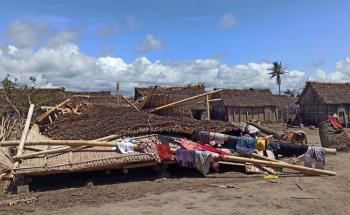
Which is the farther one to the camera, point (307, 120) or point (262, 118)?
point (262, 118)

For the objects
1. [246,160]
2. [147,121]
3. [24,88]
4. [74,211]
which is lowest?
[74,211]

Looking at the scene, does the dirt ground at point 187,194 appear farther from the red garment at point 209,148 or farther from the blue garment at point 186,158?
the red garment at point 209,148

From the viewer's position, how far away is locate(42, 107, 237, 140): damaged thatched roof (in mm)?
12281

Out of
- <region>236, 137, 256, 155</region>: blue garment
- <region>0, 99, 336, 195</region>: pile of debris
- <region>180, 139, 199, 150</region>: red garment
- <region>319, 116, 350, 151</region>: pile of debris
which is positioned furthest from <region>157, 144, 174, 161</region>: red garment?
<region>319, 116, 350, 151</region>: pile of debris

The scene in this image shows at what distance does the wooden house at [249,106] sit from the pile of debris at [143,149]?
2666 cm

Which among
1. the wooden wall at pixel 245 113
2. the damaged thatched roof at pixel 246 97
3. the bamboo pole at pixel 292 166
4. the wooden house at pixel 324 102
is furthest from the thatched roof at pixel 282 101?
the bamboo pole at pixel 292 166

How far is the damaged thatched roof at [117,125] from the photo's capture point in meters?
12.3

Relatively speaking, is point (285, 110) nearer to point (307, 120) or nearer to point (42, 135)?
point (307, 120)

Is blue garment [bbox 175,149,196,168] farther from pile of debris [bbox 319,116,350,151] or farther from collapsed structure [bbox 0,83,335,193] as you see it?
pile of debris [bbox 319,116,350,151]

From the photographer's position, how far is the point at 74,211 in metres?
8.20

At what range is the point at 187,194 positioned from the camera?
9297mm

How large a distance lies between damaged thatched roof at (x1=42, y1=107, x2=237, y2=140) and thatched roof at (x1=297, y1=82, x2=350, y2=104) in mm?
24331

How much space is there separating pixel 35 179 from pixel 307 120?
102 feet

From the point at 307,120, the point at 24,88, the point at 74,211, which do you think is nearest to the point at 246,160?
the point at 74,211
